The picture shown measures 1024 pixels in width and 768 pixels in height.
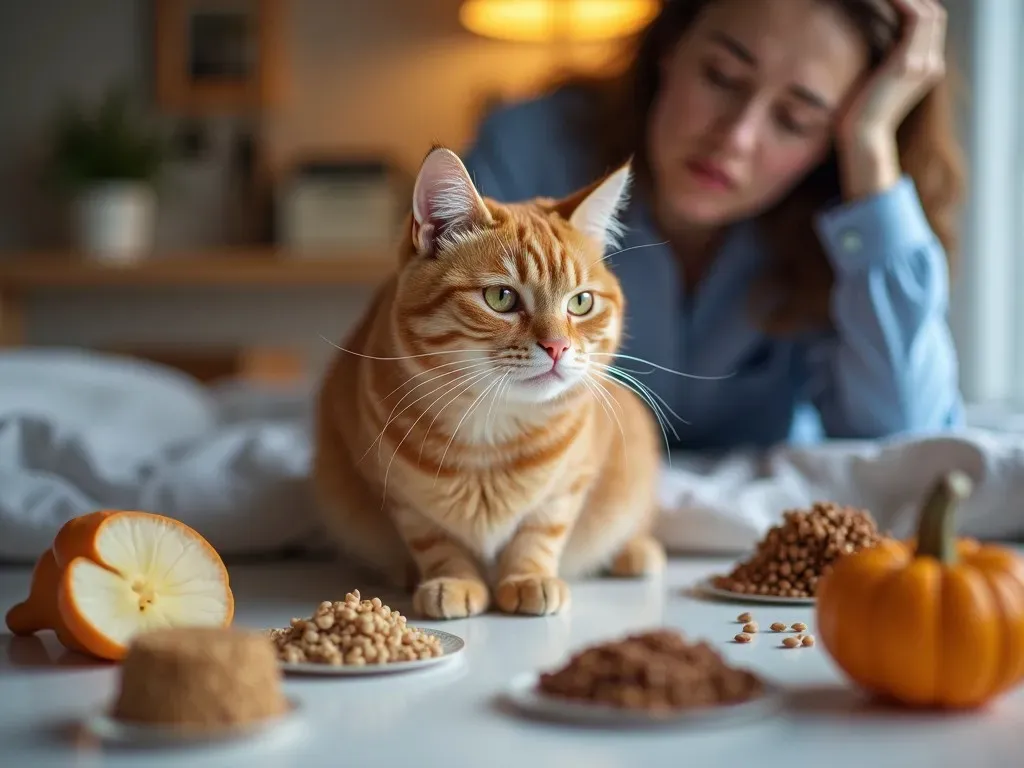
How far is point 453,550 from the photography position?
1.44 metres

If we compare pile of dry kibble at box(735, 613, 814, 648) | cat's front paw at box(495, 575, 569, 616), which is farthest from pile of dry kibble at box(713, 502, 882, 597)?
cat's front paw at box(495, 575, 569, 616)

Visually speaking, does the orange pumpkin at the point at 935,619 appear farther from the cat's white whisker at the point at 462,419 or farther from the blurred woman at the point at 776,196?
the blurred woman at the point at 776,196

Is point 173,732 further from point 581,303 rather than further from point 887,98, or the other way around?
point 887,98

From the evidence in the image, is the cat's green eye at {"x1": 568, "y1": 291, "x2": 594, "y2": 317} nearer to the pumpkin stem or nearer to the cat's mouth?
the cat's mouth

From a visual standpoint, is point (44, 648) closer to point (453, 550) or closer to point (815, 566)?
point (453, 550)

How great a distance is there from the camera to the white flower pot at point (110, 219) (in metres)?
4.22

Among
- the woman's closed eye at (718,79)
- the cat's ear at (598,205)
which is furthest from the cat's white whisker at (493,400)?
the woman's closed eye at (718,79)

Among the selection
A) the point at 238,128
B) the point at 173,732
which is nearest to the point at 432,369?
the point at 173,732

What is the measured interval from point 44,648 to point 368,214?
318cm

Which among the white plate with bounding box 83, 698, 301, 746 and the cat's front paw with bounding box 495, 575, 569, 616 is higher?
the white plate with bounding box 83, 698, 301, 746

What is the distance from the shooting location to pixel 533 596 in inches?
53.4

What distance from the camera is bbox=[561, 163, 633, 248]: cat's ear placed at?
4.64 feet

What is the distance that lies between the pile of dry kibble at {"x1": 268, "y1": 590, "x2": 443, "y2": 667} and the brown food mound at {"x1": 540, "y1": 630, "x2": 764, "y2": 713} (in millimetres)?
176

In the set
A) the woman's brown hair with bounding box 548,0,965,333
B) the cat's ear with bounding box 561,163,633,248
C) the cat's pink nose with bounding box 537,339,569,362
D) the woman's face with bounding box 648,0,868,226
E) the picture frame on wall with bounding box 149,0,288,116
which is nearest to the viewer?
the cat's pink nose with bounding box 537,339,569,362
